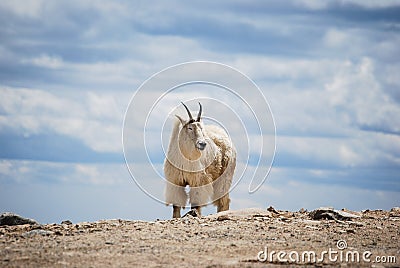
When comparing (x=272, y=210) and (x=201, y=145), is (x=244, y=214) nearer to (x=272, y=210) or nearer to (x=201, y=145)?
(x=272, y=210)

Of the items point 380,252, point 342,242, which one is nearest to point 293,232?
point 342,242

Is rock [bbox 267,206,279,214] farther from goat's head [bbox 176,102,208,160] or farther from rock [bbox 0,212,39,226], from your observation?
rock [bbox 0,212,39,226]

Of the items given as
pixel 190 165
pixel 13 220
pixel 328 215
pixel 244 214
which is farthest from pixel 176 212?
pixel 13 220

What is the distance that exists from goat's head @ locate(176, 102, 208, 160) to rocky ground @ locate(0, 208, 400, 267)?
130 inches

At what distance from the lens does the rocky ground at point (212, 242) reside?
10.9 meters

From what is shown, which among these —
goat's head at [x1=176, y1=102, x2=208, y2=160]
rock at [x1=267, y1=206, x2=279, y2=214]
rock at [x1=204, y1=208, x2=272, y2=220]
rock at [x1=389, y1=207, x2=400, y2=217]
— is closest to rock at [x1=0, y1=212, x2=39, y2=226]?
rock at [x1=204, y1=208, x2=272, y2=220]

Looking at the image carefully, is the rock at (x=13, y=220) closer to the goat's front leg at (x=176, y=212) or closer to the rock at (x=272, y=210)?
the goat's front leg at (x=176, y=212)

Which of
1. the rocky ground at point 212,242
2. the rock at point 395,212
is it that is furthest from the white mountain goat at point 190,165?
the rock at point 395,212

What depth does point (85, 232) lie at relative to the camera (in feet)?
44.0

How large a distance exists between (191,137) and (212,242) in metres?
6.70

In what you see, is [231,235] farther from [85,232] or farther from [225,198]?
[225,198]

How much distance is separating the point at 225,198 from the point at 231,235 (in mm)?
7791

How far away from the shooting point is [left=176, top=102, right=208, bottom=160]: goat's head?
1872 centimetres

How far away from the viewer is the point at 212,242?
12414 mm
